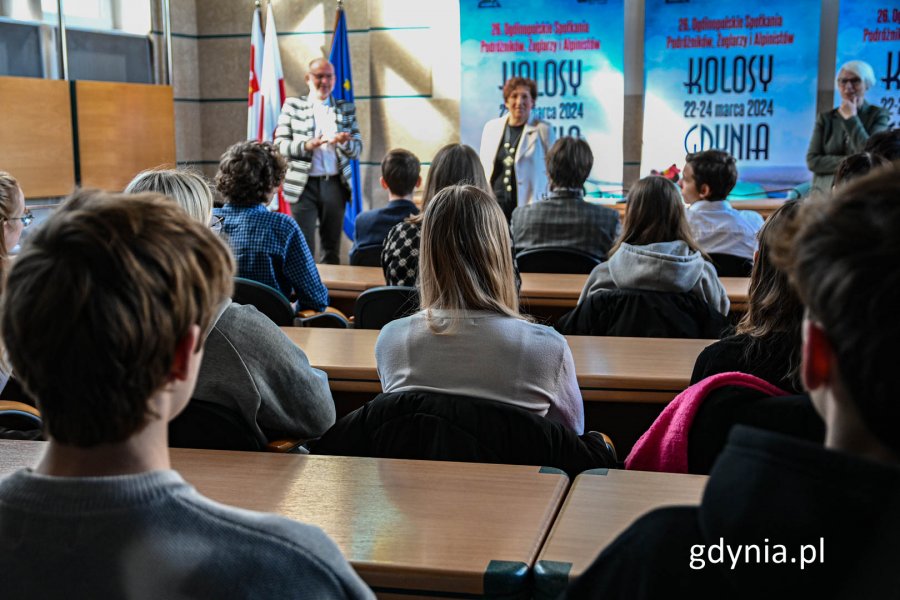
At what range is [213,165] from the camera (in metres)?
8.52

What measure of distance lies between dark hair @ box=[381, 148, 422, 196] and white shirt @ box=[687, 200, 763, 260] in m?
1.39

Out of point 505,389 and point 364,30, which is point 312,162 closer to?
point 364,30

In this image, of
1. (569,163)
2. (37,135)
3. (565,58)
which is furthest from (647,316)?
(37,135)

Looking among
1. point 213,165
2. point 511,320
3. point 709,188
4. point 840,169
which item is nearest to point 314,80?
point 213,165

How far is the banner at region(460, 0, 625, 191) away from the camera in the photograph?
7473 millimetres

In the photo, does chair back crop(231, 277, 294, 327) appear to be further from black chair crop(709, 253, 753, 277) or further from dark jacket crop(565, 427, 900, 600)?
dark jacket crop(565, 427, 900, 600)

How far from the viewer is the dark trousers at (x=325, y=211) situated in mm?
7250

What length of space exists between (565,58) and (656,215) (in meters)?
4.26

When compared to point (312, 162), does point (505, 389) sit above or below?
below

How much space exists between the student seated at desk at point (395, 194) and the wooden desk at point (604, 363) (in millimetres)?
1841

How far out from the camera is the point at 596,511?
1590 mm

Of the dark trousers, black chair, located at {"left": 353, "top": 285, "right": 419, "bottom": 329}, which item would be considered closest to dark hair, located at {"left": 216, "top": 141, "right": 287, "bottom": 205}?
black chair, located at {"left": 353, "top": 285, "right": 419, "bottom": 329}

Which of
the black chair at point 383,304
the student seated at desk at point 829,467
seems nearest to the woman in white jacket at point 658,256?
the black chair at point 383,304

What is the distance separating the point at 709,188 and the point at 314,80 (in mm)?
3485
